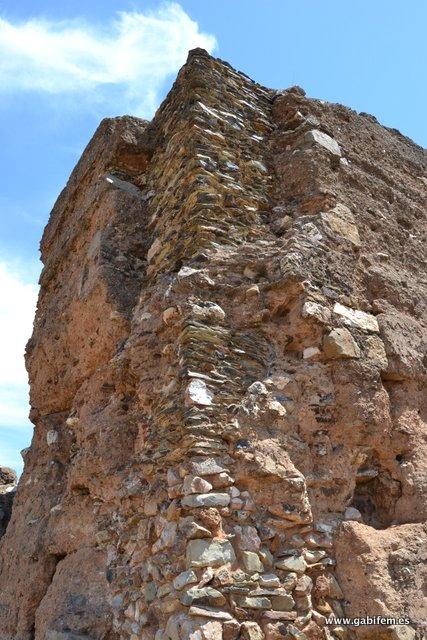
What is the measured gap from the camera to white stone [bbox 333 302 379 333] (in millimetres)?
3771

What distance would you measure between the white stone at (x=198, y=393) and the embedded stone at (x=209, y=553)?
2.12ft

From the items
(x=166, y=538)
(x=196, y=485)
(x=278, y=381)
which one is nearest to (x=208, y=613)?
(x=166, y=538)

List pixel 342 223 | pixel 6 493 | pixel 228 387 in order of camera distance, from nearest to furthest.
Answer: pixel 228 387 → pixel 342 223 → pixel 6 493

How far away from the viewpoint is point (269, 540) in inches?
118

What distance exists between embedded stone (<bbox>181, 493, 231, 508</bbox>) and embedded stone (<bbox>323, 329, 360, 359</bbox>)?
1.05 meters

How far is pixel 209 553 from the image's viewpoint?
280 cm

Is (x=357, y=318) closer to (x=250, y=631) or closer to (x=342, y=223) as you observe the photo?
(x=342, y=223)

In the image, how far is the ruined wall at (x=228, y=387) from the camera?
298 cm

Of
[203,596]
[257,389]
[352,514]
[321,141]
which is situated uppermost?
[321,141]

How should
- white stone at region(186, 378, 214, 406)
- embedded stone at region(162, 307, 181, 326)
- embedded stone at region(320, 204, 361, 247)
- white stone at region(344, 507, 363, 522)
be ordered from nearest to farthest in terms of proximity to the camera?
1. white stone at region(186, 378, 214, 406)
2. white stone at region(344, 507, 363, 522)
3. embedded stone at region(162, 307, 181, 326)
4. embedded stone at region(320, 204, 361, 247)

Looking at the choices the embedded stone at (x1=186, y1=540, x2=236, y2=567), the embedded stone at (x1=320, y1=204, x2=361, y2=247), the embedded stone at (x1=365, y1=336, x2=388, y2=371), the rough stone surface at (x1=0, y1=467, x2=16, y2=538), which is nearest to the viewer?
the embedded stone at (x1=186, y1=540, x2=236, y2=567)

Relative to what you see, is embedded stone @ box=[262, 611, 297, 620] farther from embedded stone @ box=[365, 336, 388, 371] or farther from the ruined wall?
embedded stone @ box=[365, 336, 388, 371]

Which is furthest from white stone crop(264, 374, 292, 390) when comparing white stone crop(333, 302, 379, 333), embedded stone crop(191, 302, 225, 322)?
white stone crop(333, 302, 379, 333)

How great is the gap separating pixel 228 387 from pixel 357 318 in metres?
1.00
